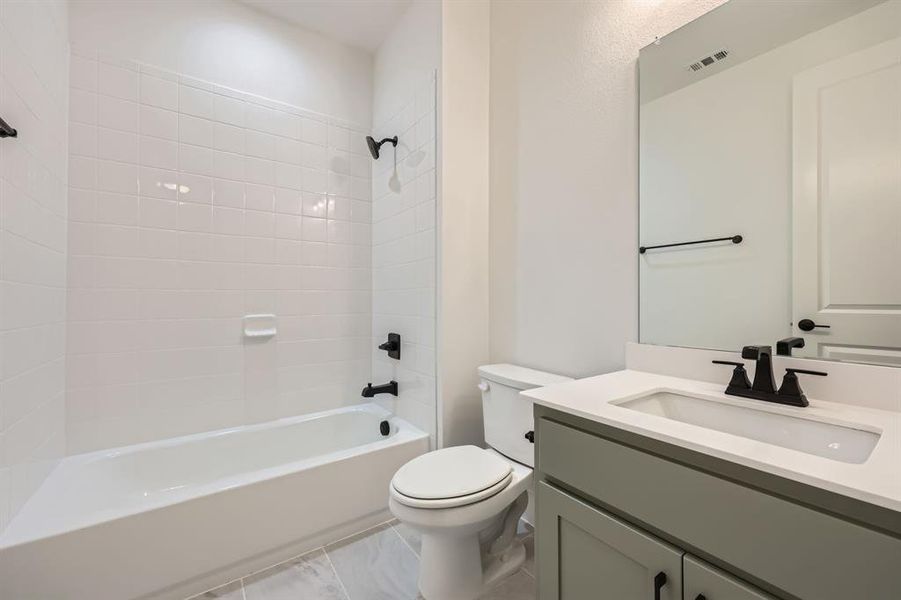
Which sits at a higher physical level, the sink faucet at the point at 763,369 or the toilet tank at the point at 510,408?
the sink faucet at the point at 763,369

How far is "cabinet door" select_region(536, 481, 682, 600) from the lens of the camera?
0.72 metres

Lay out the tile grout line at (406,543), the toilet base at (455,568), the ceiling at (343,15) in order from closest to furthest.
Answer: the toilet base at (455,568)
the tile grout line at (406,543)
the ceiling at (343,15)

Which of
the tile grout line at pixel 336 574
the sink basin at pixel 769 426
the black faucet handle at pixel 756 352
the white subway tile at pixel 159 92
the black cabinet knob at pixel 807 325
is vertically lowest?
the tile grout line at pixel 336 574

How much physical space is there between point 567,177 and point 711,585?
1401 mm

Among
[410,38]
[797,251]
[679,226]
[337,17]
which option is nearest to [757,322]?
[797,251]

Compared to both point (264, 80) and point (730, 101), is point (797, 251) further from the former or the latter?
point (264, 80)

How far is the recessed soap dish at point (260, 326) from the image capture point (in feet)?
6.84

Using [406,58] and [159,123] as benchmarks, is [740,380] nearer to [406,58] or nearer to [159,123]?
[406,58]

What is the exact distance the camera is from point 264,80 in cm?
215

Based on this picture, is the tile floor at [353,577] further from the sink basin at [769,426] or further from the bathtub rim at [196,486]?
the sink basin at [769,426]

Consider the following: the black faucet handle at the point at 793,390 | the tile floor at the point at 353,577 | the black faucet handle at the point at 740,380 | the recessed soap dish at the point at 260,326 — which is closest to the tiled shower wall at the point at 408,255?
the tile floor at the point at 353,577

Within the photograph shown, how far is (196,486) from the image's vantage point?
5.25 feet

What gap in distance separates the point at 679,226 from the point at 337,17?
221cm

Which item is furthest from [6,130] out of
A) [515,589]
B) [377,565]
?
[515,589]
